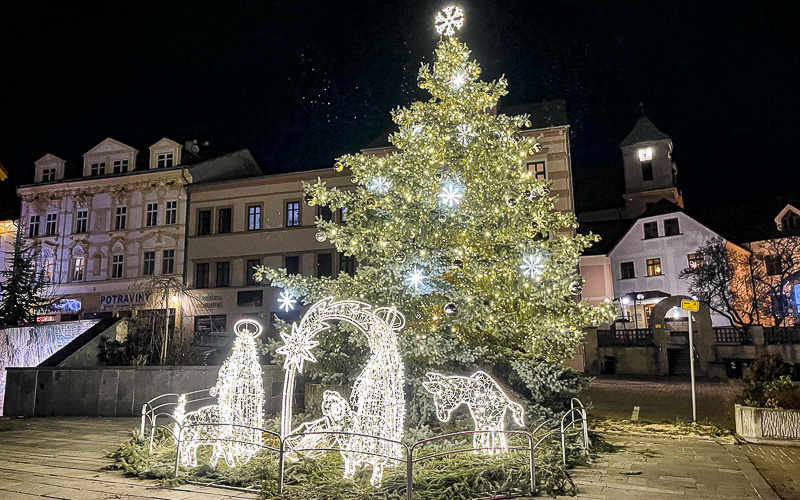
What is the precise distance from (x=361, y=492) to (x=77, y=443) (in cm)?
682

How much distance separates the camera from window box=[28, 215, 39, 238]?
114ft

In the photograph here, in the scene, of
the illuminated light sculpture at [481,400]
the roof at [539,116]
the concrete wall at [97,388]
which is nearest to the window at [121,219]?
the roof at [539,116]

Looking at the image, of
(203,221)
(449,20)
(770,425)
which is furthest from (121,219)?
(770,425)

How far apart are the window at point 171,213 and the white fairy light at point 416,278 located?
24.7 metres

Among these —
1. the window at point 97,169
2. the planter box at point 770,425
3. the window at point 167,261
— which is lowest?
the planter box at point 770,425

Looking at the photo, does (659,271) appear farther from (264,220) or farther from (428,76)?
(428,76)

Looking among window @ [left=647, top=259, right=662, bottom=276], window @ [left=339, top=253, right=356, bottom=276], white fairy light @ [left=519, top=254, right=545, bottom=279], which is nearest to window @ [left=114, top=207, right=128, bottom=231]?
window @ [left=339, top=253, right=356, bottom=276]

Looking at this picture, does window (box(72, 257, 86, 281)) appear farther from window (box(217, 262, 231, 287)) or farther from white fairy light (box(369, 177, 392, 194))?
white fairy light (box(369, 177, 392, 194))

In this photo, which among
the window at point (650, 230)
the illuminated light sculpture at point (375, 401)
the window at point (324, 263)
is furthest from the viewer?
the window at point (650, 230)

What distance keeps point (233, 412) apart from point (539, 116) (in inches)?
1008

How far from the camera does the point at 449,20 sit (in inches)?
536

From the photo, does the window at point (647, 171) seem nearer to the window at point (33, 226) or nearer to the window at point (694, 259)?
the window at point (694, 259)

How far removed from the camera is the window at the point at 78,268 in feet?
111

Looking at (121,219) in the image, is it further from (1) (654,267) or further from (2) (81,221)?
(1) (654,267)
